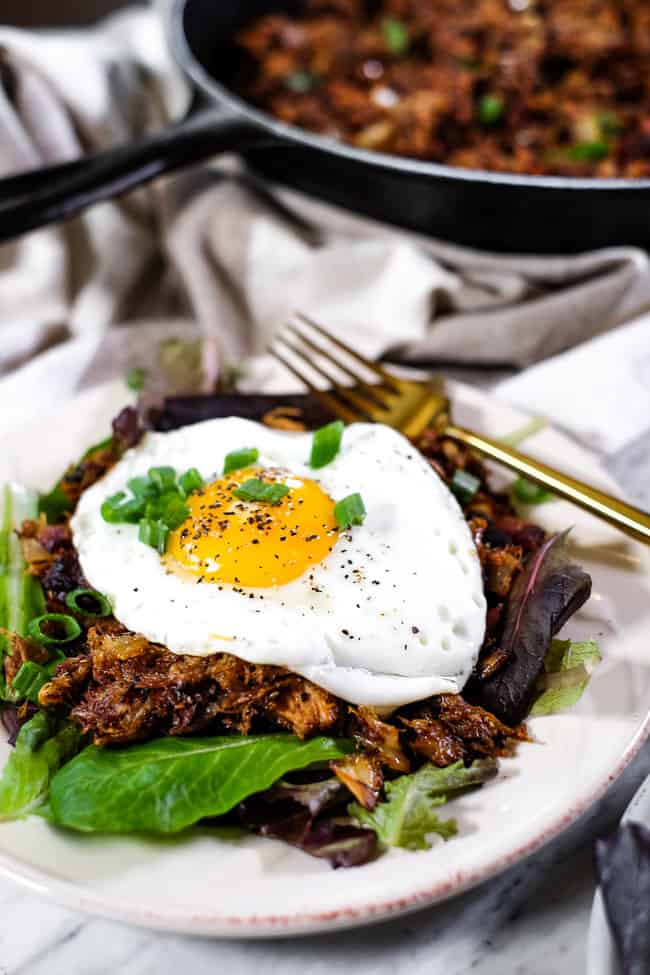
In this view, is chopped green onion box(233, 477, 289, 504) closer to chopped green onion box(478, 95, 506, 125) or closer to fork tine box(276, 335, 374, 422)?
fork tine box(276, 335, 374, 422)

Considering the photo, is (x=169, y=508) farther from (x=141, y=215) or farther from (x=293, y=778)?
(x=141, y=215)

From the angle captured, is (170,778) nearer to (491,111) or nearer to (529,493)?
(529,493)

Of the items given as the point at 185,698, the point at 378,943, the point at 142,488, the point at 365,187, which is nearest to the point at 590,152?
the point at 365,187

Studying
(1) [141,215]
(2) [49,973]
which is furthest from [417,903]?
(1) [141,215]

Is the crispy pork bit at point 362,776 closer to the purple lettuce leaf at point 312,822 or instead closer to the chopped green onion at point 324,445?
the purple lettuce leaf at point 312,822

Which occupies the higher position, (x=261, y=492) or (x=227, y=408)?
(x=261, y=492)
